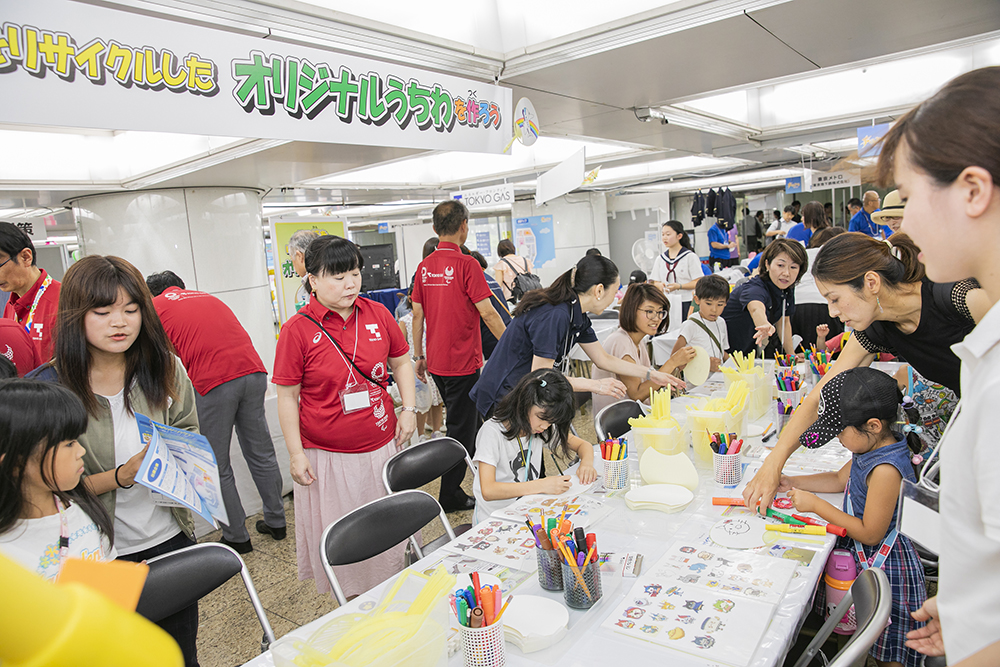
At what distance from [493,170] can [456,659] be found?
7.78 m

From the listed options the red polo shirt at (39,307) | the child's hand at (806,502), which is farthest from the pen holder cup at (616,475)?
the red polo shirt at (39,307)

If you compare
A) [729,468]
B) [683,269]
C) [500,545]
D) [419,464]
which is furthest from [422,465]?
[683,269]

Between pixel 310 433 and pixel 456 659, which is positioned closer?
pixel 456 659

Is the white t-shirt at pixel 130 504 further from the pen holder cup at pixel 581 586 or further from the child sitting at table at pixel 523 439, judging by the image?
the pen holder cup at pixel 581 586

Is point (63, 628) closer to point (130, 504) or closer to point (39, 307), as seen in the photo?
point (130, 504)

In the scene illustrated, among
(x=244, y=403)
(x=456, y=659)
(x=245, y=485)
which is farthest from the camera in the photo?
(x=245, y=485)

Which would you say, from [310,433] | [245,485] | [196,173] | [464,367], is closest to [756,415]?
[464,367]

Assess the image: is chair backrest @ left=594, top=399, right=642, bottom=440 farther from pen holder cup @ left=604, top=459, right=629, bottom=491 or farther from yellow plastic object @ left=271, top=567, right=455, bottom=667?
yellow plastic object @ left=271, top=567, right=455, bottom=667

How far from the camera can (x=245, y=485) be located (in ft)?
12.7

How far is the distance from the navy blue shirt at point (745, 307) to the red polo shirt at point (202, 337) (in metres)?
3.09

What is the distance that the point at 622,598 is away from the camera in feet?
4.66

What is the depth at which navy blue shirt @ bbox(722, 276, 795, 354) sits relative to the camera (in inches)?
153

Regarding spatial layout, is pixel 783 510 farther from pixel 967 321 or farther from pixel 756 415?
pixel 756 415

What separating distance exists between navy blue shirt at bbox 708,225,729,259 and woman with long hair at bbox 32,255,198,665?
9838mm
